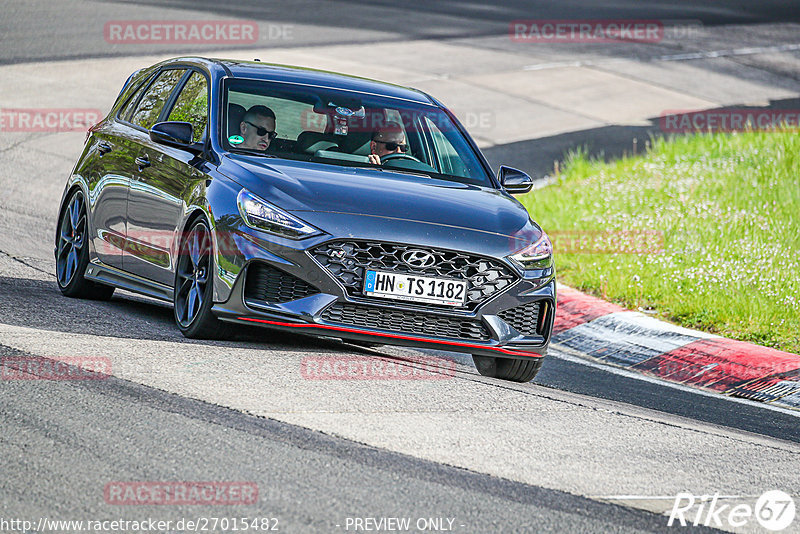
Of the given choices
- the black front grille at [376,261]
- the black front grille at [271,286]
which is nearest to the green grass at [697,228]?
the black front grille at [376,261]

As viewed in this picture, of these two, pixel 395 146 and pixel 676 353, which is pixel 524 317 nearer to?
pixel 395 146

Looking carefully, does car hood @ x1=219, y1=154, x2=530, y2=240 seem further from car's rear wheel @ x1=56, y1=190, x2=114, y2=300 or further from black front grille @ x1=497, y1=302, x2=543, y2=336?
car's rear wheel @ x1=56, y1=190, x2=114, y2=300

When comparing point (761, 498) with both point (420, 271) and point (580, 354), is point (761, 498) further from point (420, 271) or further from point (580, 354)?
point (580, 354)

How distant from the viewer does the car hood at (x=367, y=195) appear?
7.03 meters

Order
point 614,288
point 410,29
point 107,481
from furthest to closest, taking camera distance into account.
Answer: point 410,29 → point 614,288 → point 107,481

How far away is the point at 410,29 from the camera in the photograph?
94.1ft

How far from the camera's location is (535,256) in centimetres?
741

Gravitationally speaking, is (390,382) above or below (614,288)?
above

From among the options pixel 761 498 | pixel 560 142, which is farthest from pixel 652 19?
pixel 761 498

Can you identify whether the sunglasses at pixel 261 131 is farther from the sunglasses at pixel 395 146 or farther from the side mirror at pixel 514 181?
the side mirror at pixel 514 181

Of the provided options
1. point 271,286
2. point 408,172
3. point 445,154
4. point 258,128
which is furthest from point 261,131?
point 271,286

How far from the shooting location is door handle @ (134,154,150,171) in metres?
8.31

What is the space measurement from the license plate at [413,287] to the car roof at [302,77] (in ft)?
6.50

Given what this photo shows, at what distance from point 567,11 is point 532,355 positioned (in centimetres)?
2865
